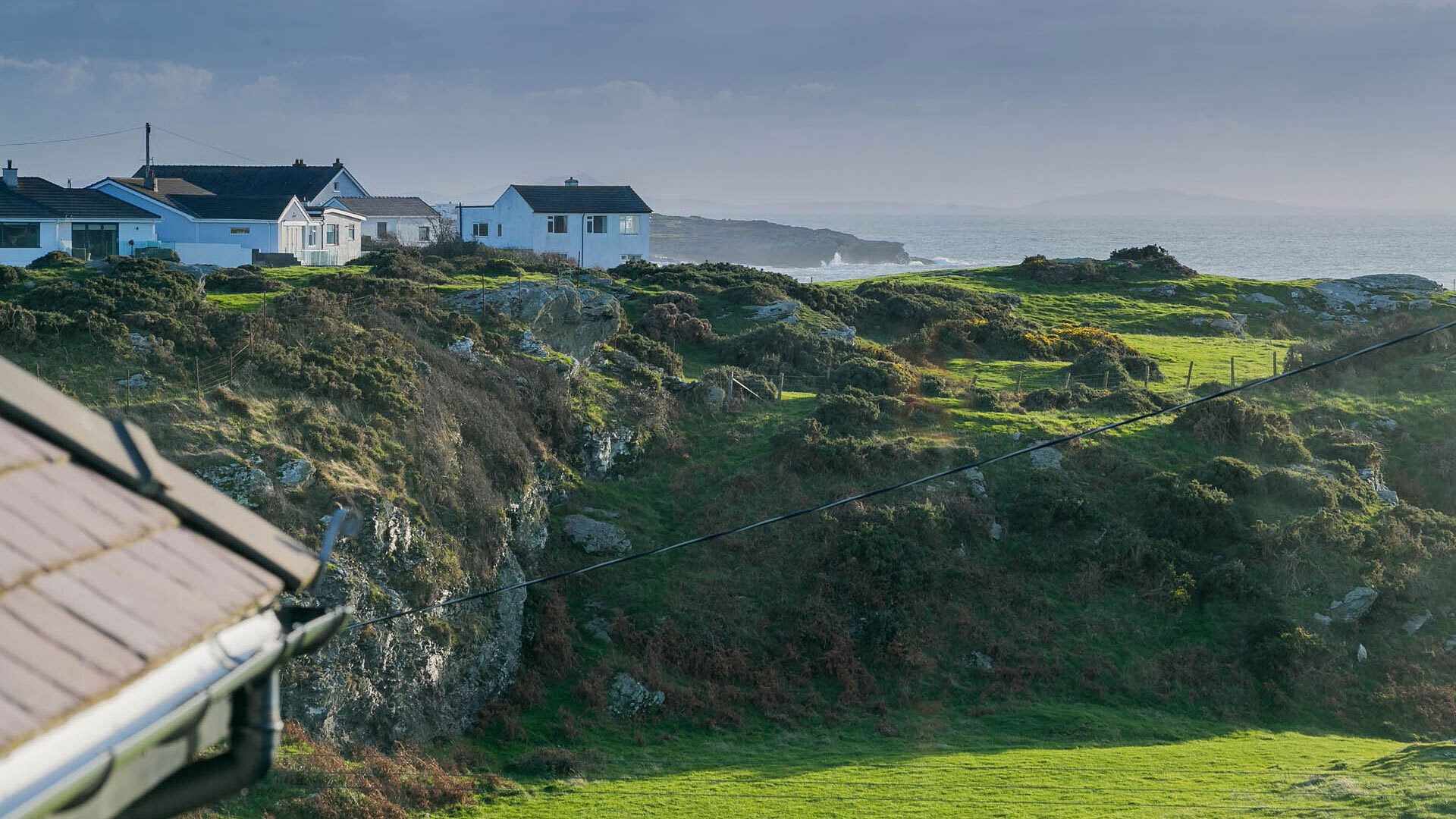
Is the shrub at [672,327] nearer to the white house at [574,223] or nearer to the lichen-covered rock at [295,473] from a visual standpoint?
the lichen-covered rock at [295,473]

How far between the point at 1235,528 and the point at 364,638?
76.2 feet

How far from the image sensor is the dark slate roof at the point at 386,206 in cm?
9028

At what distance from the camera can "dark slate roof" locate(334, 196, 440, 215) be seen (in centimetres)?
9028

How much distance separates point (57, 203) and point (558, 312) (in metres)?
32.5

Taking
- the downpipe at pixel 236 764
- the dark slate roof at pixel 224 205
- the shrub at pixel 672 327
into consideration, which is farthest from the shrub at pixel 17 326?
the dark slate roof at pixel 224 205

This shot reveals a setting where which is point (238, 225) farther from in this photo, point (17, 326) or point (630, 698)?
point (630, 698)

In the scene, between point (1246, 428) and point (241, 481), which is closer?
point (241, 481)

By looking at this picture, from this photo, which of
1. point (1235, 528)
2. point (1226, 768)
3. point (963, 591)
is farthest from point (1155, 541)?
point (1226, 768)

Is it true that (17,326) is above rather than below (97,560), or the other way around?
below

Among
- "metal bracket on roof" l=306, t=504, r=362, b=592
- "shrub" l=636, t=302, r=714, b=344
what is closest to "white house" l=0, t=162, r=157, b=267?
"shrub" l=636, t=302, r=714, b=344

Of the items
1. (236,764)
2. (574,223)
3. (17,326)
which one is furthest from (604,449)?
(574,223)

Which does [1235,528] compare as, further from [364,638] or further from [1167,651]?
[364,638]

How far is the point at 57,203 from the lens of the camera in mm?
58375

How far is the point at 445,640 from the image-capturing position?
987 inches
